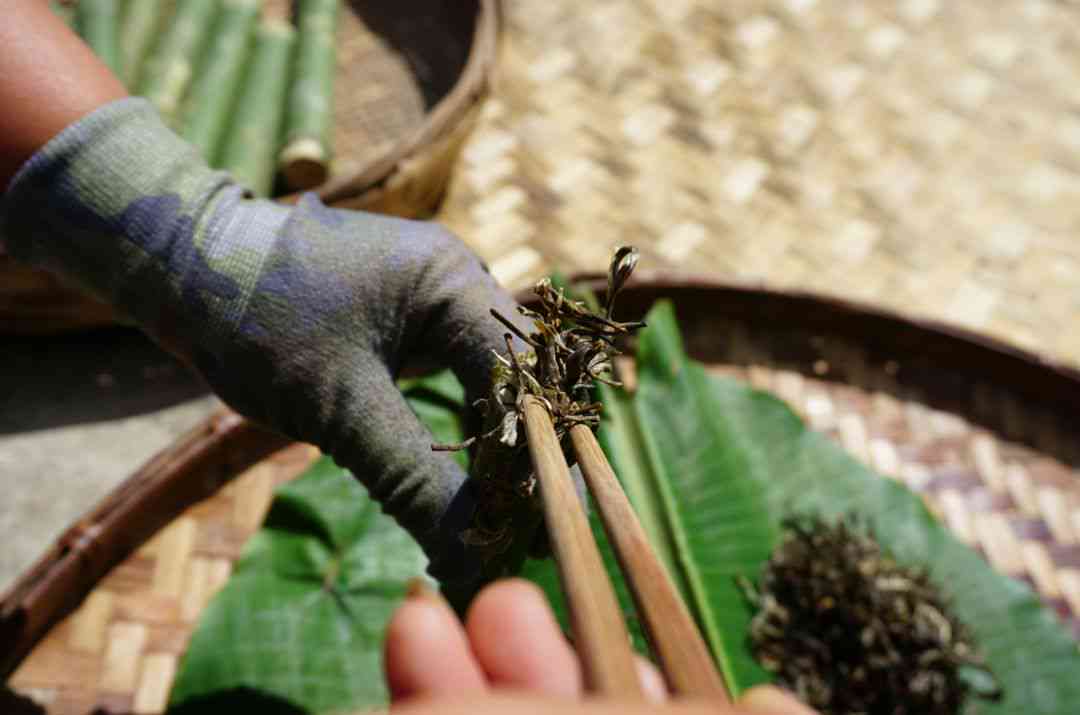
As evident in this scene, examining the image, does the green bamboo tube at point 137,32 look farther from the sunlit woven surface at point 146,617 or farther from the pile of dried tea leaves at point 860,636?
the pile of dried tea leaves at point 860,636

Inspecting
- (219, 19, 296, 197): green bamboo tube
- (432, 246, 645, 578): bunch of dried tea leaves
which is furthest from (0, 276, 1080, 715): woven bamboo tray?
(432, 246, 645, 578): bunch of dried tea leaves

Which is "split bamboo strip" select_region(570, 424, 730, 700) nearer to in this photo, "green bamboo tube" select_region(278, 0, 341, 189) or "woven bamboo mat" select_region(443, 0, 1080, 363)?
"woven bamboo mat" select_region(443, 0, 1080, 363)

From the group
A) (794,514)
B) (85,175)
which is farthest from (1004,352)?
(85,175)

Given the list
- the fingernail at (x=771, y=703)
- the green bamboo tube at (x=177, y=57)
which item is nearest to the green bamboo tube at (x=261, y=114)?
the green bamboo tube at (x=177, y=57)

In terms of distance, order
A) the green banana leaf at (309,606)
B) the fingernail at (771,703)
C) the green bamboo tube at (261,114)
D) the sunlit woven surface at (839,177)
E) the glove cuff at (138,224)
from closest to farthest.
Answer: the fingernail at (771,703), the glove cuff at (138,224), the green banana leaf at (309,606), the sunlit woven surface at (839,177), the green bamboo tube at (261,114)

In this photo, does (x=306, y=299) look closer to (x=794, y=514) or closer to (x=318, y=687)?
(x=318, y=687)

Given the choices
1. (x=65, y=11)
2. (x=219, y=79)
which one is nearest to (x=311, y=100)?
(x=219, y=79)
